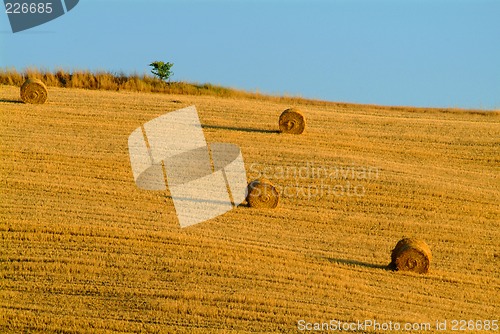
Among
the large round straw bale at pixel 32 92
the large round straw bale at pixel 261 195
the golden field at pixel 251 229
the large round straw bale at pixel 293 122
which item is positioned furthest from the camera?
the large round straw bale at pixel 32 92

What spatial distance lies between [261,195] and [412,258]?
4384 mm

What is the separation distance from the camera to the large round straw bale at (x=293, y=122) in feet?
84.6

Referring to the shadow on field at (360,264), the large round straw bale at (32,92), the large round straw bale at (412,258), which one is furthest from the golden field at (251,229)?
the large round straw bale at (32,92)

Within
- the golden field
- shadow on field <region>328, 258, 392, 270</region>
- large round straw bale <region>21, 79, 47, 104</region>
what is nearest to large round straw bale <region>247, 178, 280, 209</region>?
the golden field

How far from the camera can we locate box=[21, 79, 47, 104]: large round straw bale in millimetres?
27469

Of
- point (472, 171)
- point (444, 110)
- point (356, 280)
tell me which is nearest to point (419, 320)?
point (356, 280)

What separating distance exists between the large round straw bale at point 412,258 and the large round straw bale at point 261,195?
394 cm

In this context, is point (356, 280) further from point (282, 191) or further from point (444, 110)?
point (444, 110)

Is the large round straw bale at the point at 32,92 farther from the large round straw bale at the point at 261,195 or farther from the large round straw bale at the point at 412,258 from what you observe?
the large round straw bale at the point at 412,258

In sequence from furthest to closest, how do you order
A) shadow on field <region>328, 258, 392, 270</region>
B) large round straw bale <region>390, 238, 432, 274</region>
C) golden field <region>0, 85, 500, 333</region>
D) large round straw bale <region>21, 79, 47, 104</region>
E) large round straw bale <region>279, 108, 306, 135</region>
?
1. large round straw bale <region>21, 79, 47, 104</region>
2. large round straw bale <region>279, 108, 306, 135</region>
3. shadow on field <region>328, 258, 392, 270</region>
4. large round straw bale <region>390, 238, 432, 274</region>
5. golden field <region>0, 85, 500, 333</region>

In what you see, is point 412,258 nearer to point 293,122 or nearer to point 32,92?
point 293,122

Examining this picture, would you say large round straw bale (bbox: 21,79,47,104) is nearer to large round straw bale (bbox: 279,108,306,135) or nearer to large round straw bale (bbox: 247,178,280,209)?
large round straw bale (bbox: 279,108,306,135)

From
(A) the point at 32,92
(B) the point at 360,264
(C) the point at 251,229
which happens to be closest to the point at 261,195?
(C) the point at 251,229

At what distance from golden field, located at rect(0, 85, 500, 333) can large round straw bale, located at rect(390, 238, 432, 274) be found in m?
0.22
